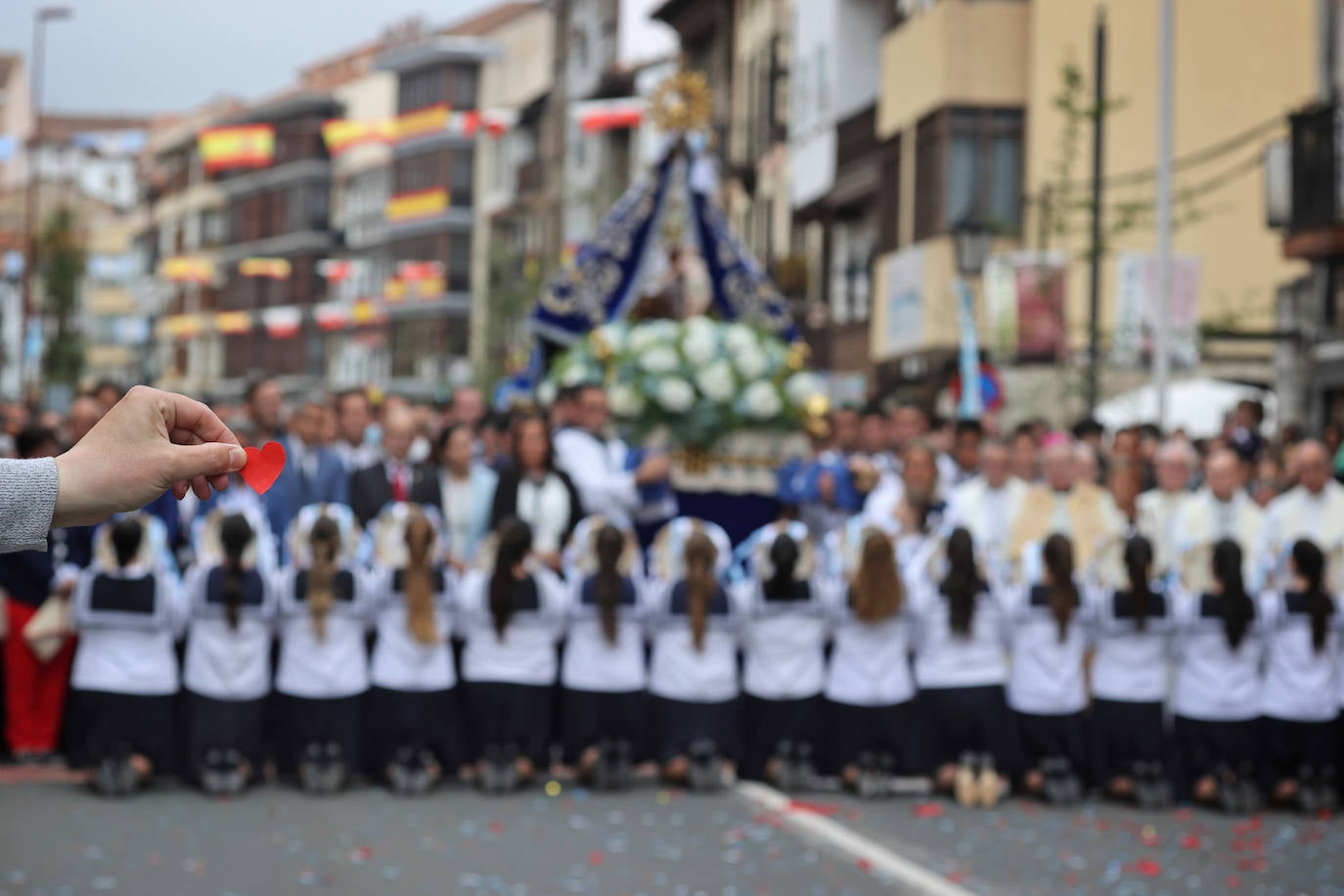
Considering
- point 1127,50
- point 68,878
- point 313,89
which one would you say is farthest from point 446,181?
point 68,878

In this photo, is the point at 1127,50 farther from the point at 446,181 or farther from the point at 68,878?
the point at 446,181

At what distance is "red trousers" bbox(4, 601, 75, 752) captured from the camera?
441 inches

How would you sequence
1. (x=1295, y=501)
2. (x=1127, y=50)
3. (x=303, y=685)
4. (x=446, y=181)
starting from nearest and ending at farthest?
(x=303, y=685) < (x=1295, y=501) < (x=1127, y=50) < (x=446, y=181)

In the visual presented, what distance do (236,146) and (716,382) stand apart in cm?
7597

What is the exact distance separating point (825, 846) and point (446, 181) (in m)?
74.2

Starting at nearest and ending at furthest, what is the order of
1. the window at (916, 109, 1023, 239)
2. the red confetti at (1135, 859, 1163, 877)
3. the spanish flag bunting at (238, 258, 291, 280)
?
1. the red confetti at (1135, 859, 1163, 877)
2. the window at (916, 109, 1023, 239)
3. the spanish flag bunting at (238, 258, 291, 280)

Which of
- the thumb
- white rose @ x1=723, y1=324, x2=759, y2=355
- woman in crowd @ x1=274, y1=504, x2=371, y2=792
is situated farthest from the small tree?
the thumb

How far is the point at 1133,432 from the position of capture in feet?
45.5

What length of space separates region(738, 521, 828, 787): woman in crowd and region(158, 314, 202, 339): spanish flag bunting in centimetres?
9295

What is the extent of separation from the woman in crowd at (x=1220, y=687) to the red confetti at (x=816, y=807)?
1.74 m

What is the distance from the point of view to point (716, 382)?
13023mm

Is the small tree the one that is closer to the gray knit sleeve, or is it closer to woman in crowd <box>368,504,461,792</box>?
woman in crowd <box>368,504,461,792</box>

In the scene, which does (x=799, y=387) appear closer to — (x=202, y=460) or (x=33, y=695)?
(x=33, y=695)

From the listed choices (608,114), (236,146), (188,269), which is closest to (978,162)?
(608,114)
